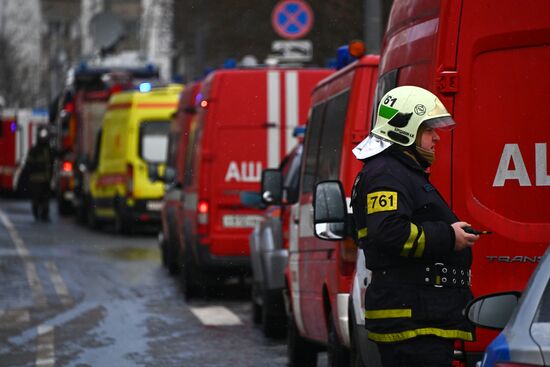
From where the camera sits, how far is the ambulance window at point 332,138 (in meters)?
9.74

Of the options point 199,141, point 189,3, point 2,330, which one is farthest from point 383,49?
point 189,3

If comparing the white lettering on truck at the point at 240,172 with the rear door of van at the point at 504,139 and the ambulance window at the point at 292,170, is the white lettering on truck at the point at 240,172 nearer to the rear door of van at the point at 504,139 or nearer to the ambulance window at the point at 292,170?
the ambulance window at the point at 292,170

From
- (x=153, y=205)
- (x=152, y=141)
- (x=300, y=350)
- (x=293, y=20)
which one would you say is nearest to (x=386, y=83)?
(x=300, y=350)

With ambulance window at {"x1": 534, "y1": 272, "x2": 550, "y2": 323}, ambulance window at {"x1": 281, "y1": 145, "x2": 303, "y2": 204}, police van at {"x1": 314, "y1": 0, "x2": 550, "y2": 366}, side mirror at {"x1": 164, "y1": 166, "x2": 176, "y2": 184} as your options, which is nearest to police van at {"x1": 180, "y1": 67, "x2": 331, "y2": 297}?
ambulance window at {"x1": 281, "y1": 145, "x2": 303, "y2": 204}

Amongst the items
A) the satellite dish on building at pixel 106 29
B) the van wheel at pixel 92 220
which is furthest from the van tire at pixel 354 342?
the satellite dish on building at pixel 106 29

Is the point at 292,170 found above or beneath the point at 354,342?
above

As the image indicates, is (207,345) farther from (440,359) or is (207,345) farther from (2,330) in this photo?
(440,359)

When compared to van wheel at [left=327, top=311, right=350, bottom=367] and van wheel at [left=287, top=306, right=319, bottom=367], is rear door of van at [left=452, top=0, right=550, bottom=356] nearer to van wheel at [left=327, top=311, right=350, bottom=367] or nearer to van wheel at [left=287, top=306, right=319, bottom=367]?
van wheel at [left=327, top=311, right=350, bottom=367]

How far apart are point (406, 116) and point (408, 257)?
50 cm

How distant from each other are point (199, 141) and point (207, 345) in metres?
4.70

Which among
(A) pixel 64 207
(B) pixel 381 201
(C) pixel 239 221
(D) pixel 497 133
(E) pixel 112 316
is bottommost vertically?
(A) pixel 64 207

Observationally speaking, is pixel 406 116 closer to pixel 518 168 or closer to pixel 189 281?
pixel 518 168

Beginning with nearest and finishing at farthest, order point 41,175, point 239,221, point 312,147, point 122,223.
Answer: point 312,147 < point 239,221 < point 122,223 < point 41,175

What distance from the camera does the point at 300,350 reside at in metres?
11.4
